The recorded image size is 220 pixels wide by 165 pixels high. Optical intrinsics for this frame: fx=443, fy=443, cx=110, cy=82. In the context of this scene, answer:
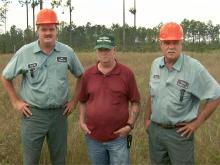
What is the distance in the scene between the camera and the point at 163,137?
4.06m

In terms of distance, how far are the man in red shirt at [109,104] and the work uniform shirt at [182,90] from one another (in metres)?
0.28

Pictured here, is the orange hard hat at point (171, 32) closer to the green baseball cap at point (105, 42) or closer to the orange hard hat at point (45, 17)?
the green baseball cap at point (105, 42)

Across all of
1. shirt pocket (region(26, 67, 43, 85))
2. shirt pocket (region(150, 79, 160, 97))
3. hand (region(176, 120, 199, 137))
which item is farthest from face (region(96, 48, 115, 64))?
hand (region(176, 120, 199, 137))

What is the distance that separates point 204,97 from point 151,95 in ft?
1.68

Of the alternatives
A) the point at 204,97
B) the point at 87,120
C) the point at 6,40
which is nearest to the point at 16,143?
the point at 87,120

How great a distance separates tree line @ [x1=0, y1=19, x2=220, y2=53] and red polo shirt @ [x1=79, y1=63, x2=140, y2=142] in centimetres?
2949

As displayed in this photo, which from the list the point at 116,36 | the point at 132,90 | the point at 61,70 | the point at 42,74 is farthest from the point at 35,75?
the point at 116,36

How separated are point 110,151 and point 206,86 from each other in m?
1.08

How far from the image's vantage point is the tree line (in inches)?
1543

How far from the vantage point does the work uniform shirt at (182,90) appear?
152 inches

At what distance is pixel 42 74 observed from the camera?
442 centimetres

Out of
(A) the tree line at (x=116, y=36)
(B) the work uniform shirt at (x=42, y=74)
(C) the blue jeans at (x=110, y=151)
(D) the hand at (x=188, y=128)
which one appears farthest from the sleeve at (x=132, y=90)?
(A) the tree line at (x=116, y=36)

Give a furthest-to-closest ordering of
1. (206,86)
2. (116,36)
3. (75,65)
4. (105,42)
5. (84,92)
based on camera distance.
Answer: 1. (116,36)
2. (75,65)
3. (84,92)
4. (105,42)
5. (206,86)

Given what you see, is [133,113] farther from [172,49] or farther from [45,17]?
[45,17]
